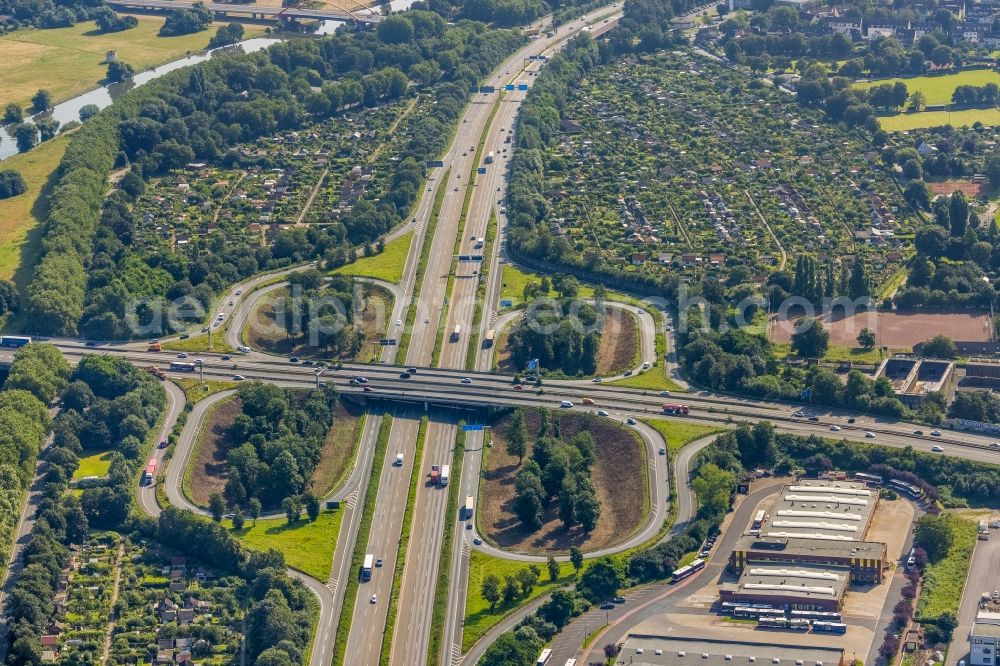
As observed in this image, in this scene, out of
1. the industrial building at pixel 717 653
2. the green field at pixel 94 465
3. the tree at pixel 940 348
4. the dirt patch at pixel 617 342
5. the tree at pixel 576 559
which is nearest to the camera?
the industrial building at pixel 717 653

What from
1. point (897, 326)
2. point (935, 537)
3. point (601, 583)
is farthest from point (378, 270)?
point (935, 537)

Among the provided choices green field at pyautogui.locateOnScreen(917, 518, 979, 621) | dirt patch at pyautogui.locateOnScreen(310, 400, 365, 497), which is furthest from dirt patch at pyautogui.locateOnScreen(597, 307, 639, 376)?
green field at pyautogui.locateOnScreen(917, 518, 979, 621)

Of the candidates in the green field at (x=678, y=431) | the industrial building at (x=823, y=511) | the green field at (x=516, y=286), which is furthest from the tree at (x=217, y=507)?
the green field at (x=516, y=286)

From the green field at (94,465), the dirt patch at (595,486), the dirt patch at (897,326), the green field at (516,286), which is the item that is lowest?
the dirt patch at (595,486)

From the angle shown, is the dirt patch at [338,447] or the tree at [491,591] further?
the dirt patch at [338,447]

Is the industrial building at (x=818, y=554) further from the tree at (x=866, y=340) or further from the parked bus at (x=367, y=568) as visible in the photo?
the tree at (x=866, y=340)
